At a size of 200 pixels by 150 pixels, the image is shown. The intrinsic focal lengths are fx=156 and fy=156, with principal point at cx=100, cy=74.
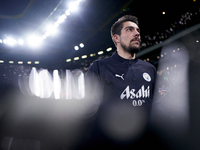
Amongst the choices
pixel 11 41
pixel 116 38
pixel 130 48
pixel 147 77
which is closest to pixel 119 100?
pixel 147 77

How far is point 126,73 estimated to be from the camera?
1.18 m

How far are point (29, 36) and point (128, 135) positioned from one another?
698 cm

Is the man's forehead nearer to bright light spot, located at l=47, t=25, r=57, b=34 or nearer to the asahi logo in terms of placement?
the asahi logo

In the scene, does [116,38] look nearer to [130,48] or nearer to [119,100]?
[130,48]

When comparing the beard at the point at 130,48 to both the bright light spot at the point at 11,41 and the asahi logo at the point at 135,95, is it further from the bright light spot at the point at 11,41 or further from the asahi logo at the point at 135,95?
the bright light spot at the point at 11,41

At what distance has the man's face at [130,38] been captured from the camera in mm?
1193

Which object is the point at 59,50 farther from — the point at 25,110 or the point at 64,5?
the point at 25,110

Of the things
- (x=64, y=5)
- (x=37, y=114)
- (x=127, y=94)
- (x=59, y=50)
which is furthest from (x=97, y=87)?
(x=59, y=50)

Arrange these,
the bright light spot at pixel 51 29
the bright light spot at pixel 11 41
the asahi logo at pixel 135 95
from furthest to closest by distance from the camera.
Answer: the bright light spot at pixel 11 41 → the bright light spot at pixel 51 29 → the asahi logo at pixel 135 95

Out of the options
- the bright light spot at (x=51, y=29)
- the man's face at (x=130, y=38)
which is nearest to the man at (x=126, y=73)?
the man's face at (x=130, y=38)

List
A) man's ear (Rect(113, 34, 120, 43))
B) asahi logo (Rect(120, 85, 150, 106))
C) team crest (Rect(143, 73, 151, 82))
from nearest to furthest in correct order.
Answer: asahi logo (Rect(120, 85, 150, 106)), team crest (Rect(143, 73, 151, 82)), man's ear (Rect(113, 34, 120, 43))

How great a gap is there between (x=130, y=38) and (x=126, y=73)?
0.28 meters

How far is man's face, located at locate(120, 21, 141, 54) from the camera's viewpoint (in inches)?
47.0

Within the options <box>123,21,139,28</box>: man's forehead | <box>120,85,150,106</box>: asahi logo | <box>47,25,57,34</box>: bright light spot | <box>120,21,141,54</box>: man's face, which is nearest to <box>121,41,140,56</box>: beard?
<box>120,21,141,54</box>: man's face
